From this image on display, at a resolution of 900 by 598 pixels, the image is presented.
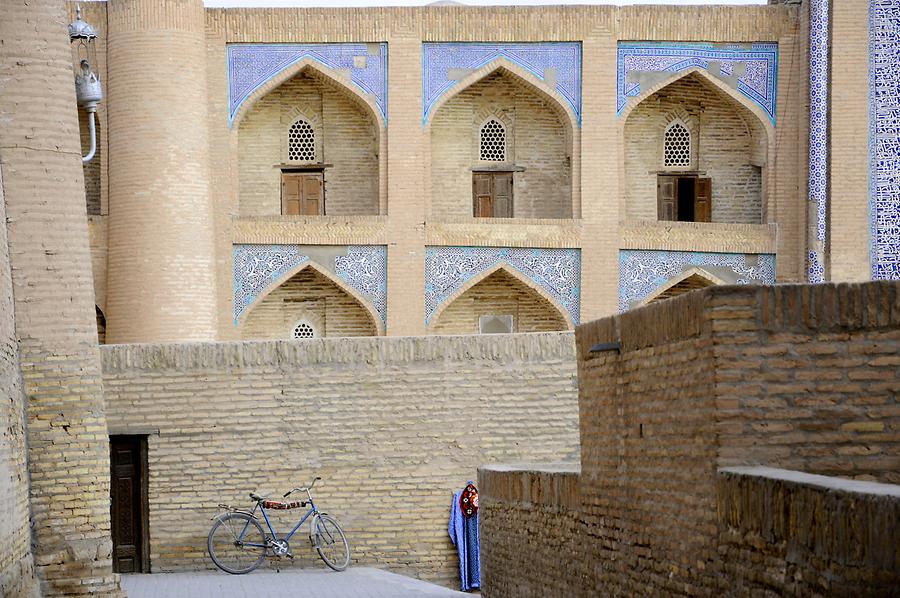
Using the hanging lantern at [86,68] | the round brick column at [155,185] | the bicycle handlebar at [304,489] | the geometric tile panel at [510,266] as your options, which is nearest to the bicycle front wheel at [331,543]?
the bicycle handlebar at [304,489]

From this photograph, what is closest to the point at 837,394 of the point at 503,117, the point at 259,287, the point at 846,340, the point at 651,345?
the point at 846,340

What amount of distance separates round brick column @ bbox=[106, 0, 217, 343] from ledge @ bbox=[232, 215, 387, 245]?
0.75 metres

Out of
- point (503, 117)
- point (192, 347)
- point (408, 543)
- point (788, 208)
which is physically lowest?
point (408, 543)

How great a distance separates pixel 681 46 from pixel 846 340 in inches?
576

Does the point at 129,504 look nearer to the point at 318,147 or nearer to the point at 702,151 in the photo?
the point at 318,147

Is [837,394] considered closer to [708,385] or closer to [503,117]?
[708,385]

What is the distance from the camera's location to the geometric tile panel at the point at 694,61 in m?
19.4

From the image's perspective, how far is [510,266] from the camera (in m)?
19.2

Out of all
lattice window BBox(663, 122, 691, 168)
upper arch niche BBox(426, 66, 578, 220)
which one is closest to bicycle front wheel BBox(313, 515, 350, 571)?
upper arch niche BBox(426, 66, 578, 220)

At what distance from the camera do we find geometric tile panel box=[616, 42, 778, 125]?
1942cm

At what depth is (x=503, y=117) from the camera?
20281 mm

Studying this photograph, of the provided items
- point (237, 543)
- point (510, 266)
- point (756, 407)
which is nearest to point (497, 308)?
point (510, 266)

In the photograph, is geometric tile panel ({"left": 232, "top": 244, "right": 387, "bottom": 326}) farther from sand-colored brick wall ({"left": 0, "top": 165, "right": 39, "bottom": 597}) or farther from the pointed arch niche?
sand-colored brick wall ({"left": 0, "top": 165, "right": 39, "bottom": 597})

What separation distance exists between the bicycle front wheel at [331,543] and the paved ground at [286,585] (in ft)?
0.28
